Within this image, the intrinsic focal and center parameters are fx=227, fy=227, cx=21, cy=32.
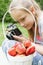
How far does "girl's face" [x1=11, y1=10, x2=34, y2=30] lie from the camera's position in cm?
188

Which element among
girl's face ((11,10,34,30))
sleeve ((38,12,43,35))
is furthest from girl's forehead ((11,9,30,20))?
sleeve ((38,12,43,35))

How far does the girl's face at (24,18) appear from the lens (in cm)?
188

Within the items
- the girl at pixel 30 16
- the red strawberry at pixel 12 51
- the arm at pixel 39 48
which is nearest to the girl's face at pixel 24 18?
the girl at pixel 30 16

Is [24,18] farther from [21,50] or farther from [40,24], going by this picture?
[21,50]

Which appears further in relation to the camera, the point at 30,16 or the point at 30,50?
the point at 30,16

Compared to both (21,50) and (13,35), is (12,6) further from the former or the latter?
(21,50)

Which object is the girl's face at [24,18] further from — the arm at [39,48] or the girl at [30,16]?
the arm at [39,48]

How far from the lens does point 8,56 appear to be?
1.78 m

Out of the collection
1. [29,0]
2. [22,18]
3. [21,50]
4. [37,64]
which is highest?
[29,0]

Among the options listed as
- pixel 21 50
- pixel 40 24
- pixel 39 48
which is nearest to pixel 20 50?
pixel 21 50

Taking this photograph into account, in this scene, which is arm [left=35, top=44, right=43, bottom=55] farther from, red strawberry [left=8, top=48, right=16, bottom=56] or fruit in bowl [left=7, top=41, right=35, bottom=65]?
red strawberry [left=8, top=48, right=16, bottom=56]

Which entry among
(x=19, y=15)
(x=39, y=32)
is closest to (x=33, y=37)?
(x=39, y=32)

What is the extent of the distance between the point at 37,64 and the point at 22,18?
0.40 metres

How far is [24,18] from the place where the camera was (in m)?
1.91
